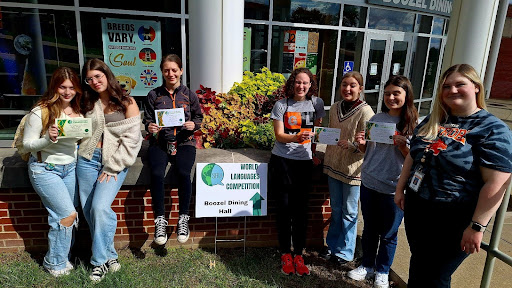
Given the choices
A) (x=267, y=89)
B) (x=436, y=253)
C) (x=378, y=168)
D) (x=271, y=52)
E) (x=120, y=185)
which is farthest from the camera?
(x=271, y=52)

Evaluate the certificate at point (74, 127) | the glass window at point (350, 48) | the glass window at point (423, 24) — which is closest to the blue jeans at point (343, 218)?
the certificate at point (74, 127)

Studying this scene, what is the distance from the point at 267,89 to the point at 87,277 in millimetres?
2974

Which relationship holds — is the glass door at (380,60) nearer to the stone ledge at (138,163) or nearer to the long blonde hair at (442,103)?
the stone ledge at (138,163)

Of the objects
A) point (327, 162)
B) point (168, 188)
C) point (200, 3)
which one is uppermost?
point (200, 3)

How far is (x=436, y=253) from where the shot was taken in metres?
2.21

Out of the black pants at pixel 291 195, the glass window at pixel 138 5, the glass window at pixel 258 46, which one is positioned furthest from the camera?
the glass window at pixel 258 46

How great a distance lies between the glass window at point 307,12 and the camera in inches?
318

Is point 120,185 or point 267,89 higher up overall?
point 267,89

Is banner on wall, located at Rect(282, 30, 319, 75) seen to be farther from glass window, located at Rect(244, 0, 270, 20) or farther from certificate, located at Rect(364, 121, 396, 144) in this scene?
certificate, located at Rect(364, 121, 396, 144)

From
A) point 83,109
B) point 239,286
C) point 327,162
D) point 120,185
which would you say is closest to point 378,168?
point 327,162

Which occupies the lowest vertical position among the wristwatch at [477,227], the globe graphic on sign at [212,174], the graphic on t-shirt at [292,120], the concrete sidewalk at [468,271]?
the concrete sidewalk at [468,271]

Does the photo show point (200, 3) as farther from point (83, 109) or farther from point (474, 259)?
point (474, 259)

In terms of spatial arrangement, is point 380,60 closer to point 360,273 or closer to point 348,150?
point 348,150

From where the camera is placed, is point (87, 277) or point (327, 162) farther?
point (327, 162)
